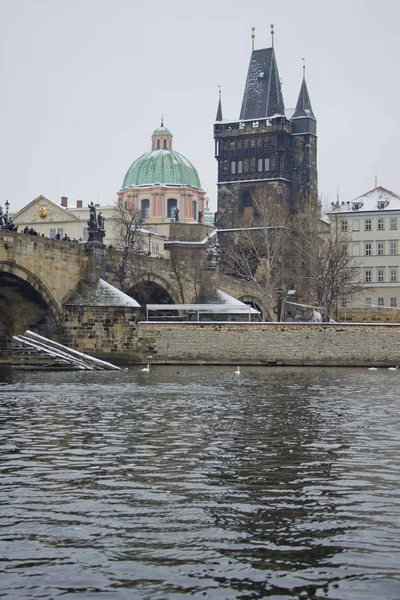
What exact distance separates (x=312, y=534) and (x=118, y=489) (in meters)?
3.19

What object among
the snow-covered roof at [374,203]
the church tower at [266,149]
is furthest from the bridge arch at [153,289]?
the church tower at [266,149]

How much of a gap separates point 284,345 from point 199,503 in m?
36.8

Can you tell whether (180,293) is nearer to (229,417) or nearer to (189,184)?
(229,417)

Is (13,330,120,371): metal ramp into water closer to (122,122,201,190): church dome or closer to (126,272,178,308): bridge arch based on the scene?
(126,272,178,308): bridge arch

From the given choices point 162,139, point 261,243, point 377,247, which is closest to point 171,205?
point 162,139

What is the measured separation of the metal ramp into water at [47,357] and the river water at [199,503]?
17248mm

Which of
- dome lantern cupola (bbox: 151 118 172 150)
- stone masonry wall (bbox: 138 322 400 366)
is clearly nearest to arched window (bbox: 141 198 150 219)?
dome lantern cupola (bbox: 151 118 172 150)

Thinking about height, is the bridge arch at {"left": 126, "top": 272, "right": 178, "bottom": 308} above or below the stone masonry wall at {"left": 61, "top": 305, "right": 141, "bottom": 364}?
above

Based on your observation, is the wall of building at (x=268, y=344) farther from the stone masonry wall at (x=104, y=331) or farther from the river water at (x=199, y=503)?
the river water at (x=199, y=503)

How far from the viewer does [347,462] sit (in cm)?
1573

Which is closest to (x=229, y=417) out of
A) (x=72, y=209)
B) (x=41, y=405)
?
(x=41, y=405)

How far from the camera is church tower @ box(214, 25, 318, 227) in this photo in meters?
103

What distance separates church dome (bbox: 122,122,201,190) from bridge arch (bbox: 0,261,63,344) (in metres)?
71.4

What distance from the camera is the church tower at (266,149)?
338 ft
